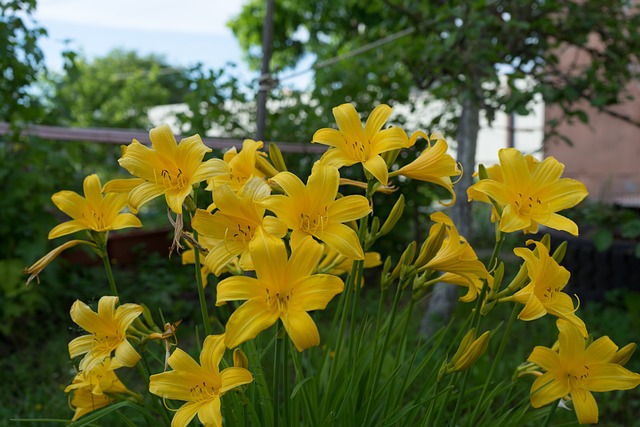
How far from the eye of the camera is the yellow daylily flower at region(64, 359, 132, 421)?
4.21 feet

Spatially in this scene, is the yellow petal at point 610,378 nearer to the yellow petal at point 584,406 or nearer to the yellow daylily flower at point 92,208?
the yellow petal at point 584,406

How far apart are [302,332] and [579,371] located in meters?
0.64

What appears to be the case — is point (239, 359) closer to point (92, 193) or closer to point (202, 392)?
point (202, 392)

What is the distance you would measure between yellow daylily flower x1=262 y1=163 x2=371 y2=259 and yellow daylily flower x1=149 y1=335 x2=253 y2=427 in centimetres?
25

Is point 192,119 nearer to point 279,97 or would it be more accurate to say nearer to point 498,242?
point 279,97

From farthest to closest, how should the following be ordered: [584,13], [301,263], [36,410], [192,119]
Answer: [192,119]
[584,13]
[36,410]
[301,263]

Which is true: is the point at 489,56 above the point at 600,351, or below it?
above

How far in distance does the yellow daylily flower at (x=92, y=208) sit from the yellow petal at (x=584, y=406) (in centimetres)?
100

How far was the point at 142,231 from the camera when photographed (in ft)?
17.9

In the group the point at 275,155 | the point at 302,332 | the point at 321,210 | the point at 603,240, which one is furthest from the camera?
the point at 603,240

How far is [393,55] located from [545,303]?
3.18 m

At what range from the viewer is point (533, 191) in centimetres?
121

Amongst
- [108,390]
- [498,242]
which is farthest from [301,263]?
[108,390]

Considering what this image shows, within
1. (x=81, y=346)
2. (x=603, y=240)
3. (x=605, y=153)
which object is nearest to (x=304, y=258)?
(x=81, y=346)
